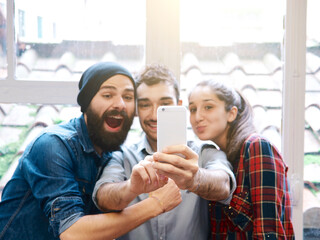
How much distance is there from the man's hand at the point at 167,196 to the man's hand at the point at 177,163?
18 cm

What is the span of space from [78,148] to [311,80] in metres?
1.15

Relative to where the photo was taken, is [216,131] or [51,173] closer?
[51,173]

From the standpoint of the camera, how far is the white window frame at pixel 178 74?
172 cm

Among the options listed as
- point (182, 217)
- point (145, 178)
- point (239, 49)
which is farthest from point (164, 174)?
point (239, 49)

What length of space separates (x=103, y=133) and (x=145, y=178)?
380 mm

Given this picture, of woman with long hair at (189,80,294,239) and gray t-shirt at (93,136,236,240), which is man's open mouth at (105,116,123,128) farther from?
woman with long hair at (189,80,294,239)

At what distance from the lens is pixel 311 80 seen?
180 centimetres

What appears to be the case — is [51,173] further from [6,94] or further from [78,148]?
[6,94]

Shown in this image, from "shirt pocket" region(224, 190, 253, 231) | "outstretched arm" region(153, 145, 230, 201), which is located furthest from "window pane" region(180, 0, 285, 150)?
"outstretched arm" region(153, 145, 230, 201)

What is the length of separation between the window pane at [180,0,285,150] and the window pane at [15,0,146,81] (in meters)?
0.25

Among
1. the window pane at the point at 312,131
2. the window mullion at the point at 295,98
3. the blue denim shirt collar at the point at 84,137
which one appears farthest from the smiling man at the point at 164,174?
the window pane at the point at 312,131

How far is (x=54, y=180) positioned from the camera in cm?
131

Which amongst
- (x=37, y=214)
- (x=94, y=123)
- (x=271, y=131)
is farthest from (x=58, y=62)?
(x=271, y=131)

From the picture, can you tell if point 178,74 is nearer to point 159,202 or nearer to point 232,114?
point 232,114
